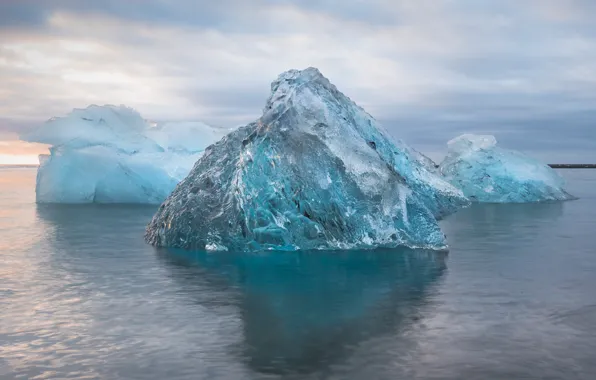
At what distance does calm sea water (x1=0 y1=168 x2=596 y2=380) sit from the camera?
25.4ft

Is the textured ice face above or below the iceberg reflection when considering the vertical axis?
above

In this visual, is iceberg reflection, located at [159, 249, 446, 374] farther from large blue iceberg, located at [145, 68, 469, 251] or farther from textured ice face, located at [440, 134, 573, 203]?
textured ice face, located at [440, 134, 573, 203]

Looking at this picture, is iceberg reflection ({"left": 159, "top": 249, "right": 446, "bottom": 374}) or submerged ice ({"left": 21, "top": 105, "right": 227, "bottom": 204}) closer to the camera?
iceberg reflection ({"left": 159, "top": 249, "right": 446, "bottom": 374})

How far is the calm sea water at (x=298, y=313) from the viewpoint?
775 centimetres

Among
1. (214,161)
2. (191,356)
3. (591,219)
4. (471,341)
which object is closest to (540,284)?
(471,341)

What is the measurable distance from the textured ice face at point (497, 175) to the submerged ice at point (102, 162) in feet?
52.6

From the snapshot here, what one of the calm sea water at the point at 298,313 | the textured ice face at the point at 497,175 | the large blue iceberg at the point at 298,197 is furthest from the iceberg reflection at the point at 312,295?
the textured ice face at the point at 497,175

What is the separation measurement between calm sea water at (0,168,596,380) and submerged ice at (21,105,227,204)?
52.8ft

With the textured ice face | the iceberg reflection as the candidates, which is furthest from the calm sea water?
the textured ice face

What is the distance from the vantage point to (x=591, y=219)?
88.7 ft

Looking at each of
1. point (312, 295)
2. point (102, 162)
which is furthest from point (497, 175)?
point (312, 295)

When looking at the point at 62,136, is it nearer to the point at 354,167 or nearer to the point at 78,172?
the point at 78,172

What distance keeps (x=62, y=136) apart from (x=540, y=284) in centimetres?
2830

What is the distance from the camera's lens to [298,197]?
17453mm
